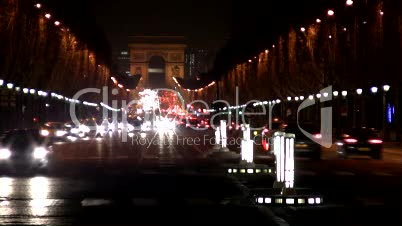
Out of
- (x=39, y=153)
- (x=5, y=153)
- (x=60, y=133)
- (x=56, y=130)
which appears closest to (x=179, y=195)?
(x=39, y=153)

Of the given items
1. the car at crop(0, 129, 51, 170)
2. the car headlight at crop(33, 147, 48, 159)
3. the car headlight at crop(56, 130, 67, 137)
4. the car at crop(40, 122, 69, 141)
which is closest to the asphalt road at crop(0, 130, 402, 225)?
the car at crop(0, 129, 51, 170)

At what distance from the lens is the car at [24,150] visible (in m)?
27.2

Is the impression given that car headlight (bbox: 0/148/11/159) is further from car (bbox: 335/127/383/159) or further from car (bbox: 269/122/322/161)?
car (bbox: 335/127/383/159)

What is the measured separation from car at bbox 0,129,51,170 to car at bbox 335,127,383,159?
1404cm

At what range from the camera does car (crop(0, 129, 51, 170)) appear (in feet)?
89.3

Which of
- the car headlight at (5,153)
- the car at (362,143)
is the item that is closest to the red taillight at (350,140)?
the car at (362,143)

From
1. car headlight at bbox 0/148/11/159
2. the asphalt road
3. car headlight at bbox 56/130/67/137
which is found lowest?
the asphalt road

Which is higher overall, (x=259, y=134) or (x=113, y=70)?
(x=113, y=70)

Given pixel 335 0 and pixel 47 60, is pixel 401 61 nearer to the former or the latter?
pixel 335 0

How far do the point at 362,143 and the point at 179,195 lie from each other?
18.5 m

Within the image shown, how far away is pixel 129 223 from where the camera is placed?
14078 millimetres

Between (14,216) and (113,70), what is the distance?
15796cm

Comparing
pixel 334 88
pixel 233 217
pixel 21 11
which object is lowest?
pixel 233 217

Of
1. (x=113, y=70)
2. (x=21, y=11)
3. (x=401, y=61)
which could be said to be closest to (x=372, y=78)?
(x=401, y=61)
